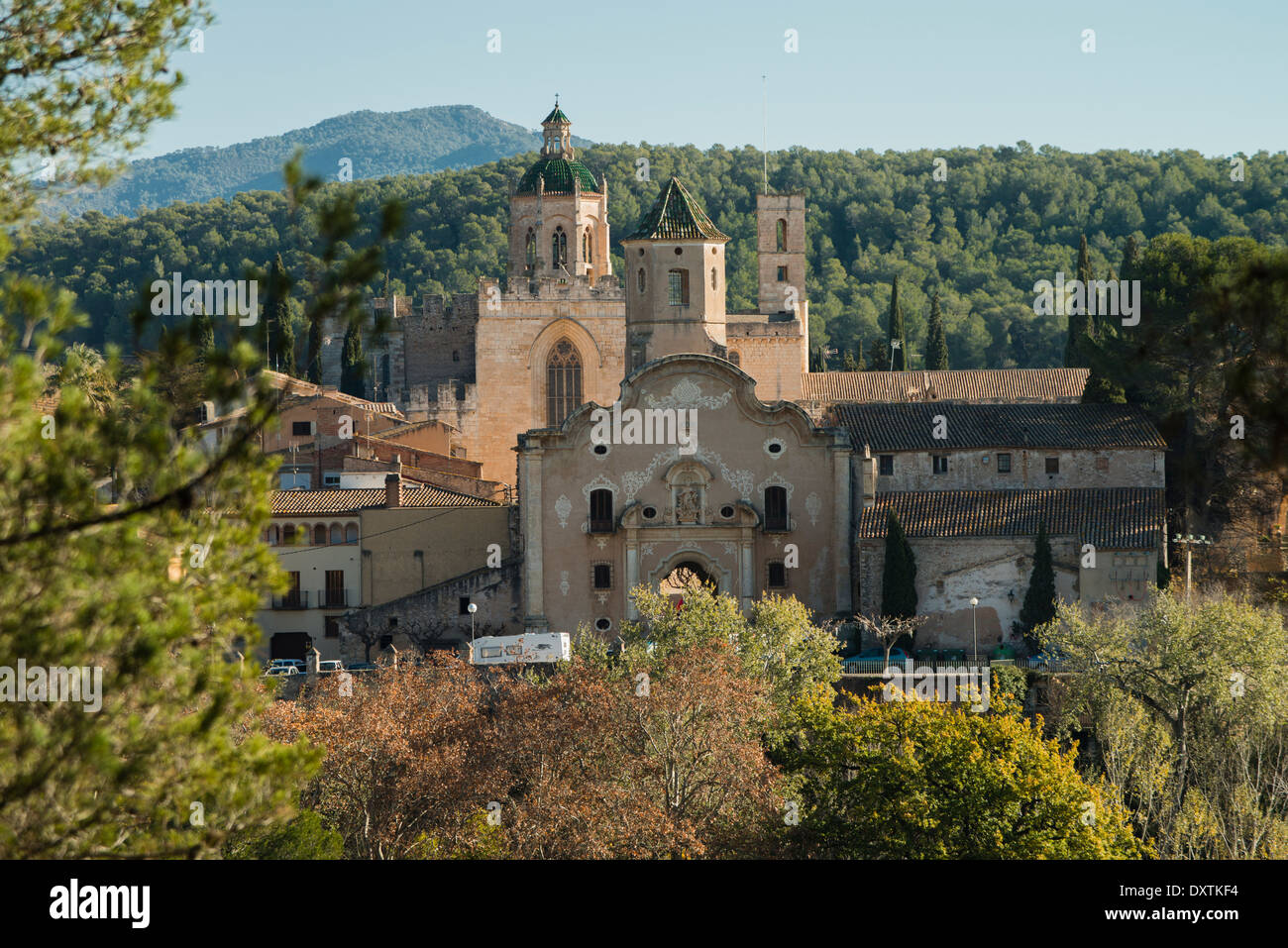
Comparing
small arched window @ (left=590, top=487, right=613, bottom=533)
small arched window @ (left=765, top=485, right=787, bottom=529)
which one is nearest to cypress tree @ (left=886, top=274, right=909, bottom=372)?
small arched window @ (left=765, top=485, right=787, bottom=529)

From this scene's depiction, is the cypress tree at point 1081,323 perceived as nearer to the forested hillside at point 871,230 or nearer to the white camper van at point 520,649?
the forested hillside at point 871,230

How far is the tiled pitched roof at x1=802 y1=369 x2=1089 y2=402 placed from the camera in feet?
248

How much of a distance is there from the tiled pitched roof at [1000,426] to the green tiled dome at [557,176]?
33.8m

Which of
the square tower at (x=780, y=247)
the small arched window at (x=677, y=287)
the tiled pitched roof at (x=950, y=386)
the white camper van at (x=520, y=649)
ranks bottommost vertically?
the white camper van at (x=520, y=649)

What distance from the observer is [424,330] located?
88625 mm

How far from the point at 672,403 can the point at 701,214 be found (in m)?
11.7

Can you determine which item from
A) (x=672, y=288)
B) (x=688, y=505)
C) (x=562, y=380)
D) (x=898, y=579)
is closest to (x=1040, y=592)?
(x=898, y=579)

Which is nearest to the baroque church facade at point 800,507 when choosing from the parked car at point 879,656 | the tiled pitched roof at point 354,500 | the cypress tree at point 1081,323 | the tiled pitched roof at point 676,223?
the parked car at point 879,656

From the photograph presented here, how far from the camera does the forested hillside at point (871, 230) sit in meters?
118

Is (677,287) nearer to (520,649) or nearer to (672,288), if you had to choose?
(672,288)

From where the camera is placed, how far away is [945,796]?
3319 cm
